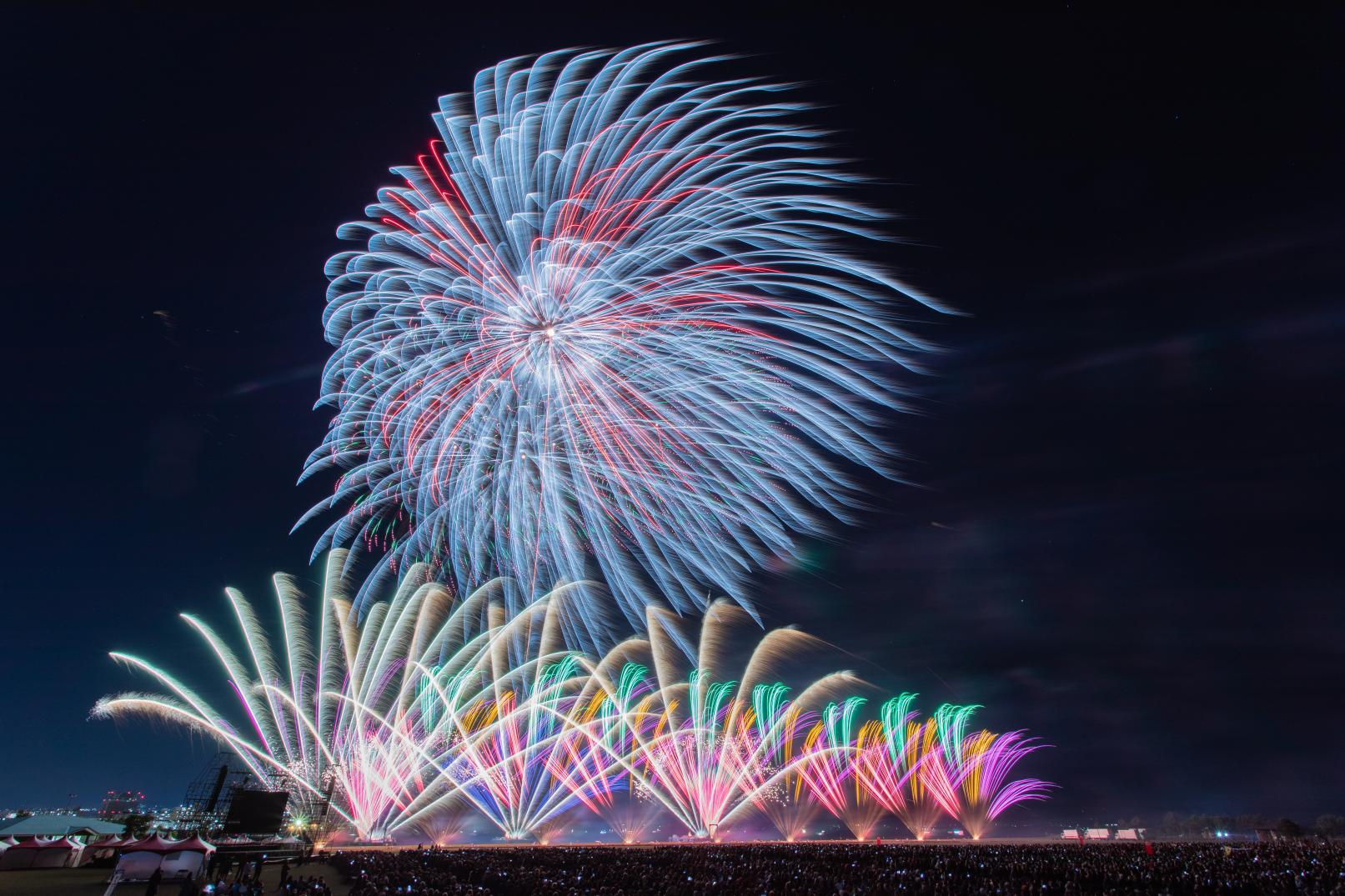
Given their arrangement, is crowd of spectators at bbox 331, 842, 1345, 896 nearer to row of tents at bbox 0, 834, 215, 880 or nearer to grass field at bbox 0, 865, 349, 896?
grass field at bbox 0, 865, 349, 896

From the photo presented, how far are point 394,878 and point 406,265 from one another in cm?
1680

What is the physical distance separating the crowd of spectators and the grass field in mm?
1012

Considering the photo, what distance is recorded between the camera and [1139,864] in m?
26.0

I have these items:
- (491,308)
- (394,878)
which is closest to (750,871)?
(394,878)

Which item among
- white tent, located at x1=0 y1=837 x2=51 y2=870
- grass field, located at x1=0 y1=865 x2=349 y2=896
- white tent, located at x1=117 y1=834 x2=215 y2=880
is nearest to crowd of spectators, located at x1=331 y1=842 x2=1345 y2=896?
grass field, located at x1=0 y1=865 x2=349 y2=896

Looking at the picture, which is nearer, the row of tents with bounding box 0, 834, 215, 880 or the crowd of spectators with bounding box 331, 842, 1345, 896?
the crowd of spectators with bounding box 331, 842, 1345, 896

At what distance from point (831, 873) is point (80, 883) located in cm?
2411

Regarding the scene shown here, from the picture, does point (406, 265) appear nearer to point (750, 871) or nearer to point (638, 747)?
point (750, 871)

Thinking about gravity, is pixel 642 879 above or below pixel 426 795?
above

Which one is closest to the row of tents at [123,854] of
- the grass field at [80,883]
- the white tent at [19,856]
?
the white tent at [19,856]

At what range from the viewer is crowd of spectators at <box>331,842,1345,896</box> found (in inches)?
746

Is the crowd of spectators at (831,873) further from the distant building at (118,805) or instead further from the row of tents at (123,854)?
the distant building at (118,805)

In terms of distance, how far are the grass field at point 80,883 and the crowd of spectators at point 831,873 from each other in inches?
39.9

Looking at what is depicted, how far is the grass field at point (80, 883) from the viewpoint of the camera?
69.4ft
